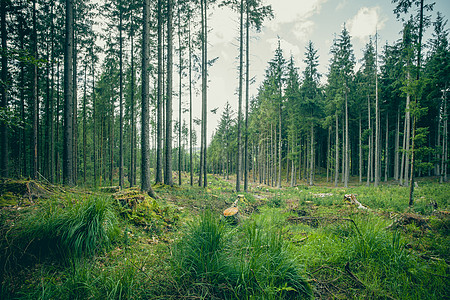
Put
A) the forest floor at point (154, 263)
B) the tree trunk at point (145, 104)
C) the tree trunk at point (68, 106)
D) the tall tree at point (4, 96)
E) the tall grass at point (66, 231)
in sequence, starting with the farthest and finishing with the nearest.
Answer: the tall tree at point (4, 96), the tree trunk at point (68, 106), the tree trunk at point (145, 104), the tall grass at point (66, 231), the forest floor at point (154, 263)

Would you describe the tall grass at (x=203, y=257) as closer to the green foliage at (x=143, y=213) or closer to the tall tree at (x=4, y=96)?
the green foliage at (x=143, y=213)

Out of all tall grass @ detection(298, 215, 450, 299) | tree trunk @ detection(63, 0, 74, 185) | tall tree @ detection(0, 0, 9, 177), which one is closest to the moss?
tree trunk @ detection(63, 0, 74, 185)

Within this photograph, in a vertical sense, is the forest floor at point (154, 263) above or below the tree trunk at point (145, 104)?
below

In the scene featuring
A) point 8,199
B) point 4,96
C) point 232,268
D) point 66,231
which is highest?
point 4,96

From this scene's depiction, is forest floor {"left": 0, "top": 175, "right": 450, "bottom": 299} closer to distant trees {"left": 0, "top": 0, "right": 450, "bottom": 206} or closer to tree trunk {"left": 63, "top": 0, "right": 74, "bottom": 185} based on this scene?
distant trees {"left": 0, "top": 0, "right": 450, "bottom": 206}

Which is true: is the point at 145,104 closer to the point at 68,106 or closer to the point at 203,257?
the point at 68,106

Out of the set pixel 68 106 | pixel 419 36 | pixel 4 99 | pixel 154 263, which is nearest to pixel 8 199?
pixel 154 263

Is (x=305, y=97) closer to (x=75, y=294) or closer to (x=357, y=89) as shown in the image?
(x=357, y=89)

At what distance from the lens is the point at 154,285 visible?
7.24 ft

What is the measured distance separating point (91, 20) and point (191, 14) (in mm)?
8178

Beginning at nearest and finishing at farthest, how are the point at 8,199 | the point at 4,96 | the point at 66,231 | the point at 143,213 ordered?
the point at 66,231 → the point at 8,199 → the point at 143,213 → the point at 4,96

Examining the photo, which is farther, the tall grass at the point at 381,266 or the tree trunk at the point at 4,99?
the tree trunk at the point at 4,99

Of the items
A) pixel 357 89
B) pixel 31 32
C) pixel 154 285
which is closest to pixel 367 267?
pixel 154 285

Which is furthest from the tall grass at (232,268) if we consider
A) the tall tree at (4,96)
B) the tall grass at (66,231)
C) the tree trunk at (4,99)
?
the tree trunk at (4,99)
